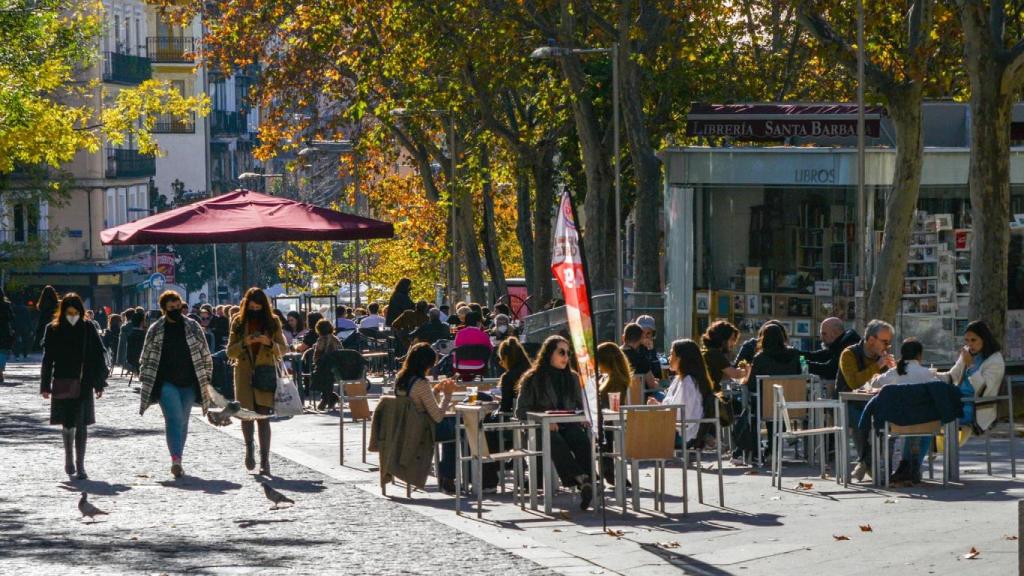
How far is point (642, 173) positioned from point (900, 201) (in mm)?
8574

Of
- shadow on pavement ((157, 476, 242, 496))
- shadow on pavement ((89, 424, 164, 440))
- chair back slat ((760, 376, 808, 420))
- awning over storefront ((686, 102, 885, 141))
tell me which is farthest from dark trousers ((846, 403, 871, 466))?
awning over storefront ((686, 102, 885, 141))

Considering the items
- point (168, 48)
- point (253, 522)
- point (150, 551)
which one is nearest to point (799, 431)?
point (253, 522)

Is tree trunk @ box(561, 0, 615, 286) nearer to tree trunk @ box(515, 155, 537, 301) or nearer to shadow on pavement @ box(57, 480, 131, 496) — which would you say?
tree trunk @ box(515, 155, 537, 301)

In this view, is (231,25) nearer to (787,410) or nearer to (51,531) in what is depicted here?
(787,410)

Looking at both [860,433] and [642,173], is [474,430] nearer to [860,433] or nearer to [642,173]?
[860,433]

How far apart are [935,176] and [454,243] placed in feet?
62.2

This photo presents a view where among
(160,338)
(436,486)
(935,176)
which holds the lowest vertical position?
(436,486)

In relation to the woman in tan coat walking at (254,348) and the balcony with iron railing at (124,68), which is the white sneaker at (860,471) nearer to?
the woman in tan coat walking at (254,348)

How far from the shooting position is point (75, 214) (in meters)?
82.2

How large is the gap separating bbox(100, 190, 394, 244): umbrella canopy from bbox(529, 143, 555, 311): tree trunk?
14.0 metres

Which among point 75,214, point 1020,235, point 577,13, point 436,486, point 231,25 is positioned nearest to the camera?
point 436,486

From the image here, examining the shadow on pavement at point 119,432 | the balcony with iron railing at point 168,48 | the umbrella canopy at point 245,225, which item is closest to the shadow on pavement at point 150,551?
the shadow on pavement at point 119,432

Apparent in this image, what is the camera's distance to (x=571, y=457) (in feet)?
52.5

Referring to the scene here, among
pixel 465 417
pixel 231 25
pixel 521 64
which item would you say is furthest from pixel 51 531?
pixel 231 25
